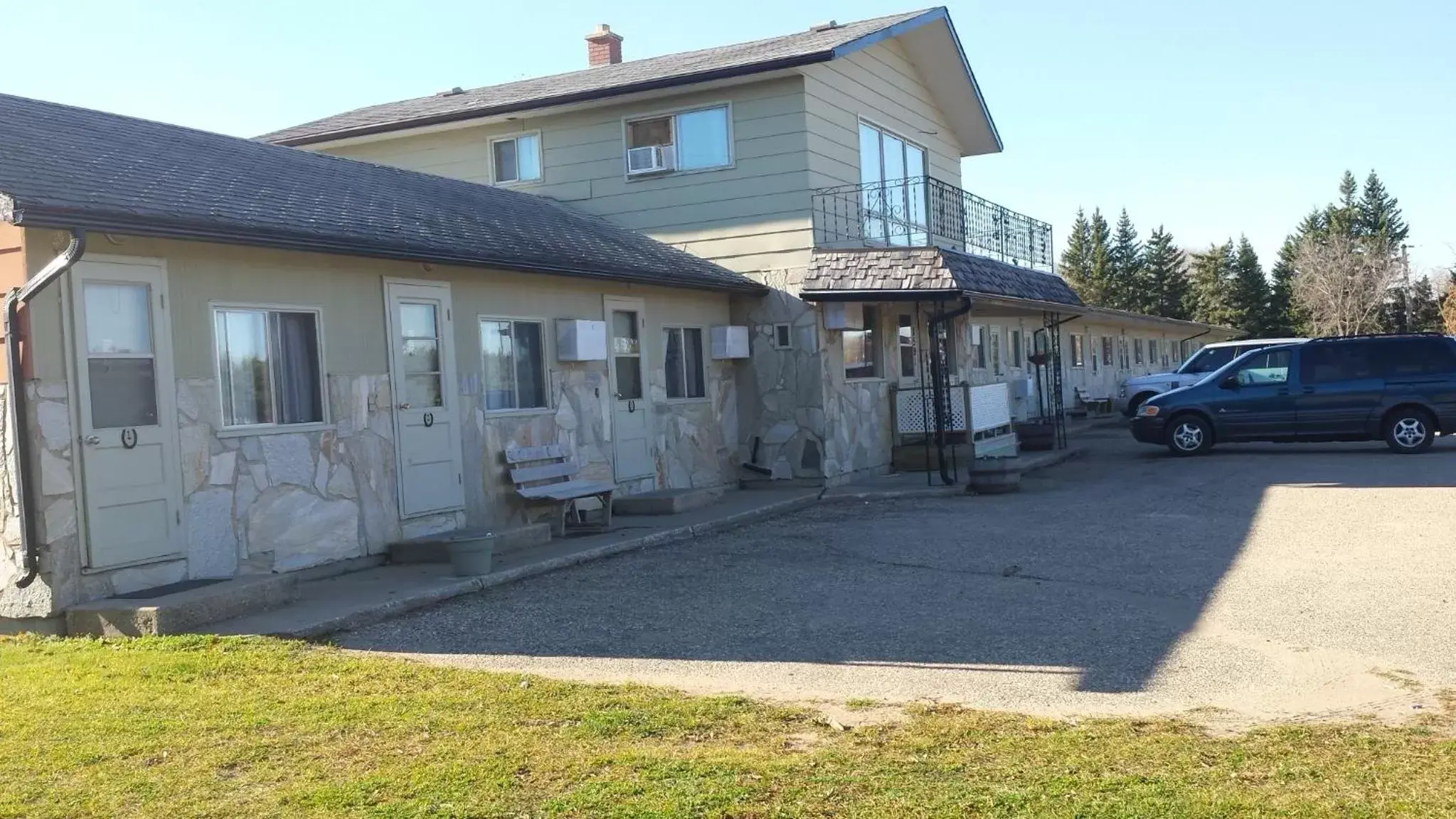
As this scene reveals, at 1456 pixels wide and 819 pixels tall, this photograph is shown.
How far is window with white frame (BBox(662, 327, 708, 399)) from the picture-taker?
16312 mm

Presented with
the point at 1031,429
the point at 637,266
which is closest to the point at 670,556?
the point at 637,266

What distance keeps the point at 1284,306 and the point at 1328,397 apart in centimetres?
5676

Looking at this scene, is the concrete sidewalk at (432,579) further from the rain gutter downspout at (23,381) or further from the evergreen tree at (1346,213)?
the evergreen tree at (1346,213)

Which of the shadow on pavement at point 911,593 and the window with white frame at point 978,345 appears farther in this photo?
the window with white frame at point 978,345

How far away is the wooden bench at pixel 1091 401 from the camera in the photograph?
1351 inches

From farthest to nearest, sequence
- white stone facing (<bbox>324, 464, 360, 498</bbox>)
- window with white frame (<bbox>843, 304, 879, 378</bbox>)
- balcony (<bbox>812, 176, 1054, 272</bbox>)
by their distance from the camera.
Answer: window with white frame (<bbox>843, 304, 879, 378</bbox>)
balcony (<bbox>812, 176, 1054, 272</bbox>)
white stone facing (<bbox>324, 464, 360, 498</bbox>)

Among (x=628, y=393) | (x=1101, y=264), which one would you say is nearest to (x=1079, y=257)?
(x=1101, y=264)

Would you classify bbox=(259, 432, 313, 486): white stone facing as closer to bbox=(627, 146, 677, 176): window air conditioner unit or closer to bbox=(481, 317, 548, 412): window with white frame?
bbox=(481, 317, 548, 412): window with white frame

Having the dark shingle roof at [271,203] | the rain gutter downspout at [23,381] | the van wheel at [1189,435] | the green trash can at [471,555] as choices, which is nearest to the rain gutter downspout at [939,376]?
the dark shingle roof at [271,203]

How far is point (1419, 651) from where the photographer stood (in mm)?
7141

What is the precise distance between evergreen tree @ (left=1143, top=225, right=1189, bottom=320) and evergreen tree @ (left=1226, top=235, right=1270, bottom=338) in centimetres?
314

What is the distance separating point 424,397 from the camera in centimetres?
1204

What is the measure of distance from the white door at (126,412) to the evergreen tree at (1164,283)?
70.1m

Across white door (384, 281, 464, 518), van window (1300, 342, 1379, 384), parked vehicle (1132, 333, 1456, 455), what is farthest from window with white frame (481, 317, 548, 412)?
van window (1300, 342, 1379, 384)
